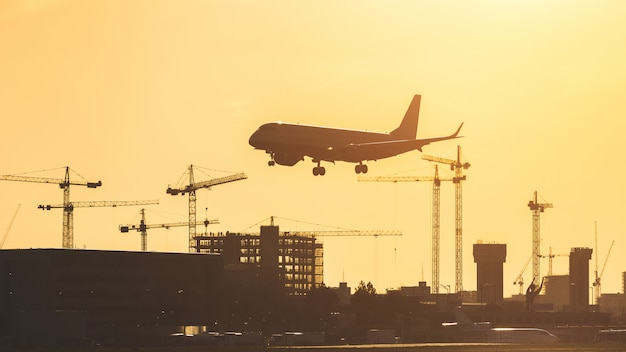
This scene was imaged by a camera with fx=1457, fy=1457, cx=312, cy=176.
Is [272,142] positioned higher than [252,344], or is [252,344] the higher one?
[272,142]

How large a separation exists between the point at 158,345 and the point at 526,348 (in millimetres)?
48477

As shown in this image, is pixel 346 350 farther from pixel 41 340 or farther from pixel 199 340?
pixel 41 340

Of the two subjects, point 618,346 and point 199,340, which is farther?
point 199,340

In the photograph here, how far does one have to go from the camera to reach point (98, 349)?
175 metres

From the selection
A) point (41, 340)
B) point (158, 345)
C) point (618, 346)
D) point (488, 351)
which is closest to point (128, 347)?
point (158, 345)

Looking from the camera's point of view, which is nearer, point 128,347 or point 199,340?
point 128,347

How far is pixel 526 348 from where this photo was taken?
568ft

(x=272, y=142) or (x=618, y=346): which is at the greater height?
(x=272, y=142)

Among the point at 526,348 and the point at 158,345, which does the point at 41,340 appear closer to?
the point at 158,345

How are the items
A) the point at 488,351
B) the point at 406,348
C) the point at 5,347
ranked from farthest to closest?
the point at 5,347
the point at 406,348
the point at 488,351

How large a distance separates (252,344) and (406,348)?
29870 millimetres

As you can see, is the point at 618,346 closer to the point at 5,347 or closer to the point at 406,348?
the point at 406,348

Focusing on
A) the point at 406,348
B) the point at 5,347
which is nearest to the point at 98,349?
the point at 5,347

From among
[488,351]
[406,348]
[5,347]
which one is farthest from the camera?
[5,347]
